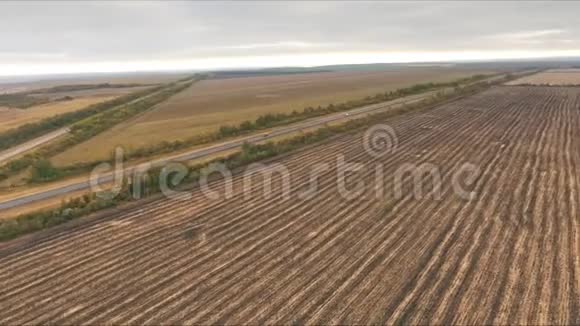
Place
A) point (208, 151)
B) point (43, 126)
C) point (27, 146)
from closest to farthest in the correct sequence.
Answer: point (208, 151)
point (27, 146)
point (43, 126)

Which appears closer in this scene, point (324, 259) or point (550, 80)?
point (324, 259)

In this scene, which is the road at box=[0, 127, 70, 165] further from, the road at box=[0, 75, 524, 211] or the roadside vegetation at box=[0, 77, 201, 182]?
the road at box=[0, 75, 524, 211]

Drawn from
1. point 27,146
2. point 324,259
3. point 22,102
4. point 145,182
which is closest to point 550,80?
point 145,182

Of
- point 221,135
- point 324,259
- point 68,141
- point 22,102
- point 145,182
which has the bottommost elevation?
point 324,259

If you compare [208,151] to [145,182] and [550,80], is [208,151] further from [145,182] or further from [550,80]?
[550,80]

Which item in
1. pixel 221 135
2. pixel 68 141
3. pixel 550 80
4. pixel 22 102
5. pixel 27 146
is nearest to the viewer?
pixel 221 135

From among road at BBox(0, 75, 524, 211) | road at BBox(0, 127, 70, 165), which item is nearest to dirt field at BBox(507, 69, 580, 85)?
road at BBox(0, 75, 524, 211)

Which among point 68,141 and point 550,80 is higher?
point 550,80
